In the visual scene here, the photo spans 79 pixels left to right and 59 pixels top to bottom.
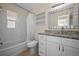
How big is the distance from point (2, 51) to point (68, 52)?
3.51 feet

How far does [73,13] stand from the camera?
1307mm

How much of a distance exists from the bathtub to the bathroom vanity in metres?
0.34

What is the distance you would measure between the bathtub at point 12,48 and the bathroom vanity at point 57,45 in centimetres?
34

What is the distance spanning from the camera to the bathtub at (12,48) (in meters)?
1.34

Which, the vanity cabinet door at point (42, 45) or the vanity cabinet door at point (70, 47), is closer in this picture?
the vanity cabinet door at point (70, 47)

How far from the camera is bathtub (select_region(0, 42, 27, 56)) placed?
1345mm

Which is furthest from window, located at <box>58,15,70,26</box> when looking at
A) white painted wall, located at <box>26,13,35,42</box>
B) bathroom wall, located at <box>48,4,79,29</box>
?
white painted wall, located at <box>26,13,35,42</box>

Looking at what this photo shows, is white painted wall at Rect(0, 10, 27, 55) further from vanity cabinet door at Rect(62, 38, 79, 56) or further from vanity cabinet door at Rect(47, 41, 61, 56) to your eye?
vanity cabinet door at Rect(62, 38, 79, 56)

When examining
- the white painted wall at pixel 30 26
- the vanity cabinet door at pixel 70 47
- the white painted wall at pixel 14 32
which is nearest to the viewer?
the vanity cabinet door at pixel 70 47

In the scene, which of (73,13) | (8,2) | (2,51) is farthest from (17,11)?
(73,13)

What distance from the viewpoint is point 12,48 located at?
4.53 ft

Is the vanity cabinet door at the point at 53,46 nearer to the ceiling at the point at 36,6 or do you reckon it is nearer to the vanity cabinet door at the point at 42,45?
the vanity cabinet door at the point at 42,45

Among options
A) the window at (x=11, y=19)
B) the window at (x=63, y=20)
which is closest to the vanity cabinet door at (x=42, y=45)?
the window at (x=63, y=20)

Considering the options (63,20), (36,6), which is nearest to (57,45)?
(63,20)
